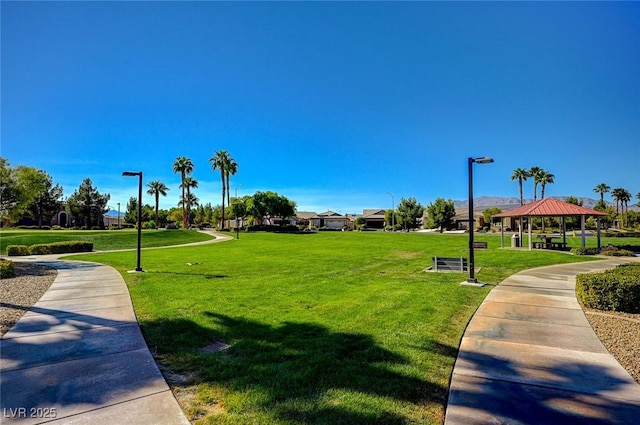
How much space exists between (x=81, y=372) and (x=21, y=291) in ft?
23.8

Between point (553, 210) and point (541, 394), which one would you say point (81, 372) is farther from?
point (553, 210)

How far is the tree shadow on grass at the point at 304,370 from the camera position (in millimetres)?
3434

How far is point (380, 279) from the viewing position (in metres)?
11.8

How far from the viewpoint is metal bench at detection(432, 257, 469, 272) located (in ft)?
43.6

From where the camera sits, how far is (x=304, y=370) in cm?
432

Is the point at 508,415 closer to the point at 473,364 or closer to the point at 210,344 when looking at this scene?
the point at 473,364

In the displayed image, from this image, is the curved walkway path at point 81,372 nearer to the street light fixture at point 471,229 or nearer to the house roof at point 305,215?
the street light fixture at point 471,229

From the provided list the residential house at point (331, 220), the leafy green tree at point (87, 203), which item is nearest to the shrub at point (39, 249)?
the leafy green tree at point (87, 203)

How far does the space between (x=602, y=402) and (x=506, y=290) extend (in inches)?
250

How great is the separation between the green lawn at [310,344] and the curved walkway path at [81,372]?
0.97ft

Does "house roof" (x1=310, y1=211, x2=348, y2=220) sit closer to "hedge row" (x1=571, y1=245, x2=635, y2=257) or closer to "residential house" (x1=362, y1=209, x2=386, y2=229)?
"residential house" (x1=362, y1=209, x2=386, y2=229)

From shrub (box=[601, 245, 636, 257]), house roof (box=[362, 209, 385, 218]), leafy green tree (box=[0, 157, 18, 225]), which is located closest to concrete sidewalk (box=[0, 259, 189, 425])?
leafy green tree (box=[0, 157, 18, 225])

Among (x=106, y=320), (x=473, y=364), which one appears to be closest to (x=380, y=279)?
(x=473, y=364)

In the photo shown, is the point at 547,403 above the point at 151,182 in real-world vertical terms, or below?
below
